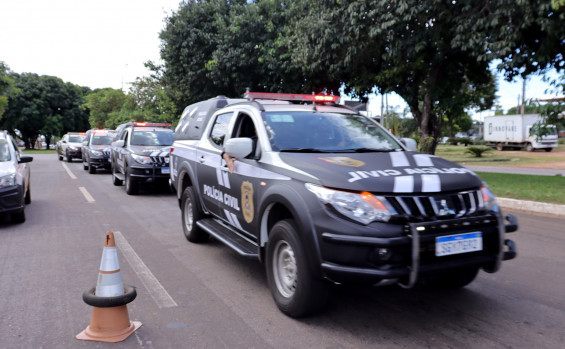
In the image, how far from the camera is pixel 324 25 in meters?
15.1

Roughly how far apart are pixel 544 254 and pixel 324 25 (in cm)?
1093

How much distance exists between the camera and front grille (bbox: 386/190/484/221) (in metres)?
3.44

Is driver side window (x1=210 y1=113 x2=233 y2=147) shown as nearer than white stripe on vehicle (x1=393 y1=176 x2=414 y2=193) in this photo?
No

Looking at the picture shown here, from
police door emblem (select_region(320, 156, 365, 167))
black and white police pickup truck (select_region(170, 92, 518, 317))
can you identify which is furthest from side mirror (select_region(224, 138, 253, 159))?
police door emblem (select_region(320, 156, 365, 167))

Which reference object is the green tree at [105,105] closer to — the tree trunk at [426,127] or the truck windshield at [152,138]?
the tree trunk at [426,127]

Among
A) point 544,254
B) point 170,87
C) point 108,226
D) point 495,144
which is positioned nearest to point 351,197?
point 544,254

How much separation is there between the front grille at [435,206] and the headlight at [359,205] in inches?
4.0

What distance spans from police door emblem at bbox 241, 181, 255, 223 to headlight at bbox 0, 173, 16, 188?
16.2ft

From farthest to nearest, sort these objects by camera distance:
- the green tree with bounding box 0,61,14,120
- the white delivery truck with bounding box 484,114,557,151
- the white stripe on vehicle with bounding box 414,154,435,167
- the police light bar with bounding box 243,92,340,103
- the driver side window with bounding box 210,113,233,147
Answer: the white delivery truck with bounding box 484,114,557,151
the green tree with bounding box 0,61,14,120
the driver side window with bounding box 210,113,233,147
the police light bar with bounding box 243,92,340,103
the white stripe on vehicle with bounding box 414,154,435,167

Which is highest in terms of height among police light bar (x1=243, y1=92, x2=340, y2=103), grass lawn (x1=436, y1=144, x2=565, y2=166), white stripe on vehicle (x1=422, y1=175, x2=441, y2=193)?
police light bar (x1=243, y1=92, x2=340, y2=103)

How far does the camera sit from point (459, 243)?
355 cm

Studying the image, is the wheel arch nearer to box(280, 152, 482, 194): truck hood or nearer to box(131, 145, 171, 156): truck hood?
box(280, 152, 482, 194): truck hood

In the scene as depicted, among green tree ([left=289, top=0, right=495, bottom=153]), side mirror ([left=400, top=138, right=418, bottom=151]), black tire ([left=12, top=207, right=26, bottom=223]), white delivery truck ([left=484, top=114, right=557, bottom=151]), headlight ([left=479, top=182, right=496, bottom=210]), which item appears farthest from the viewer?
white delivery truck ([left=484, top=114, right=557, bottom=151])

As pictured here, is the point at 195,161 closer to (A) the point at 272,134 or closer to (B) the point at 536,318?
(A) the point at 272,134
